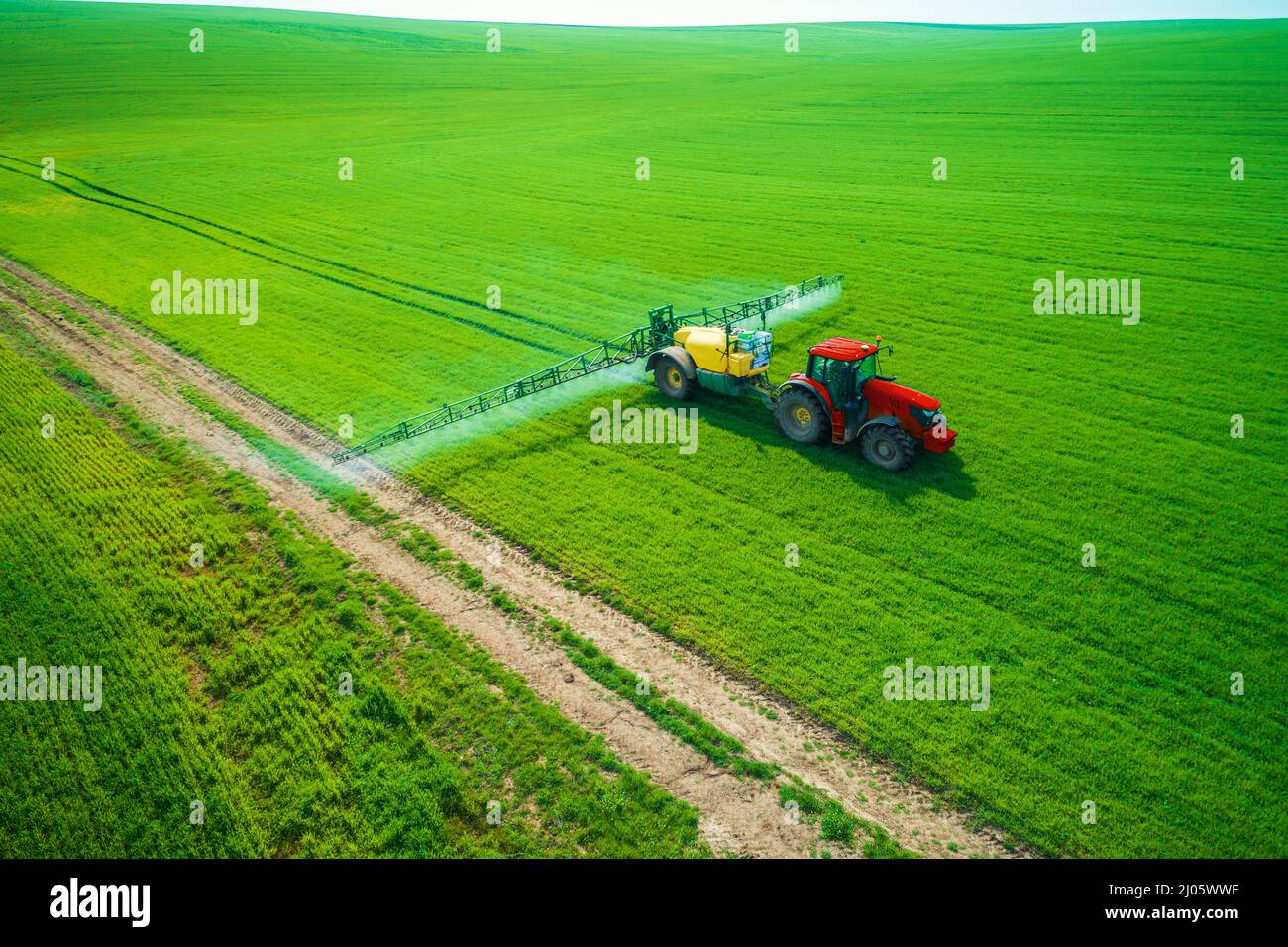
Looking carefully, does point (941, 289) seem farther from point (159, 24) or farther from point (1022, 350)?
point (159, 24)

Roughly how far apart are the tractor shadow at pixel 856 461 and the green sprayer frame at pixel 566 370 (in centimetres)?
333

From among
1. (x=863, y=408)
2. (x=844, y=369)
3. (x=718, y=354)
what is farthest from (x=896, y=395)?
(x=718, y=354)

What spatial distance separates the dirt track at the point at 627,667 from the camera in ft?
35.4

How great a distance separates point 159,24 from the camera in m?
137

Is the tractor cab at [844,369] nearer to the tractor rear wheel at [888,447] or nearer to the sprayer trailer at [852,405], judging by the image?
the sprayer trailer at [852,405]

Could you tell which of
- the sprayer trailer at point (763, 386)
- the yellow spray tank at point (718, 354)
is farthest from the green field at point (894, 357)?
the yellow spray tank at point (718, 354)

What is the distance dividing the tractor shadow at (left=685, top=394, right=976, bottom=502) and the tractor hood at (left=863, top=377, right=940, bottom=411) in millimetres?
1481

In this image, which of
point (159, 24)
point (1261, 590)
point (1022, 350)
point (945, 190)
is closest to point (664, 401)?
point (1022, 350)

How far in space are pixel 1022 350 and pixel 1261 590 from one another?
12378mm

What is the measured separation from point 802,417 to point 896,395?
2.51 metres

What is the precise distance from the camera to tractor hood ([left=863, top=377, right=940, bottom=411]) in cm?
1827

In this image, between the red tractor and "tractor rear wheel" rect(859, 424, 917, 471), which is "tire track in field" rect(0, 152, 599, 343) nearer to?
the red tractor

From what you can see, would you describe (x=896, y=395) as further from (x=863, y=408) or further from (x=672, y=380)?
(x=672, y=380)

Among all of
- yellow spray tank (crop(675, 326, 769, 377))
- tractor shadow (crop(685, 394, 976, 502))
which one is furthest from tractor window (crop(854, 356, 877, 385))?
yellow spray tank (crop(675, 326, 769, 377))
